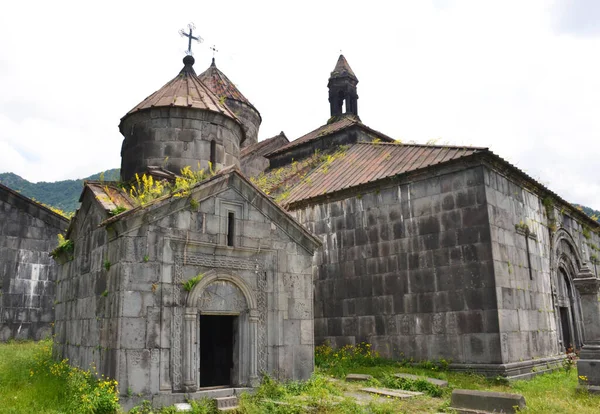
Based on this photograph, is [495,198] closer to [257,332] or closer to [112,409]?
[257,332]

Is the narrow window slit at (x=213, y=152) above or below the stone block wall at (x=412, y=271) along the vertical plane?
above

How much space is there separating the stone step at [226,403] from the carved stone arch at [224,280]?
1.57 metres

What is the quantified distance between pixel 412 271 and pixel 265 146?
12.0 m

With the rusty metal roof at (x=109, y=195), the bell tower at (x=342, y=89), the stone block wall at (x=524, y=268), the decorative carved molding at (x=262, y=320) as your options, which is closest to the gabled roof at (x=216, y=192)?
the rusty metal roof at (x=109, y=195)

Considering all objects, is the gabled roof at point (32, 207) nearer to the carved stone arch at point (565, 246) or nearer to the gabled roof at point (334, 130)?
the gabled roof at point (334, 130)

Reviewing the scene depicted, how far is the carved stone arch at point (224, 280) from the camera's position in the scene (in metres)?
8.44

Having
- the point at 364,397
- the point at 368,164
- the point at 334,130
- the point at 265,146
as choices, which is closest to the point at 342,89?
the point at 334,130

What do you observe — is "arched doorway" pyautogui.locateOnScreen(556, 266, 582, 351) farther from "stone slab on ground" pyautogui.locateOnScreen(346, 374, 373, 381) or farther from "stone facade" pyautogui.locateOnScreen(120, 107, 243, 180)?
"stone facade" pyautogui.locateOnScreen(120, 107, 243, 180)

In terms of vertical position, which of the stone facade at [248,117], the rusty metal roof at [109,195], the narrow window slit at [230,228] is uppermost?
the stone facade at [248,117]

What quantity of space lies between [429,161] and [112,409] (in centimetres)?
921

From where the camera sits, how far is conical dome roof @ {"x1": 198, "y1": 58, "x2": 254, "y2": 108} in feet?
72.5

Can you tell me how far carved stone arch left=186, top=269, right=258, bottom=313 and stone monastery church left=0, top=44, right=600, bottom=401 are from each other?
0.12 feet

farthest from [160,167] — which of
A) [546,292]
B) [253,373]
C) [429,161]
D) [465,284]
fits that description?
[546,292]

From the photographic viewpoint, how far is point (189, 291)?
8.44 meters
